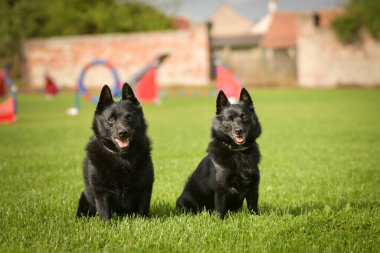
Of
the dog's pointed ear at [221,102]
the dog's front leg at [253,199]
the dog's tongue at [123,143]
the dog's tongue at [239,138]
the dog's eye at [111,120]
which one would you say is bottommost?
the dog's front leg at [253,199]

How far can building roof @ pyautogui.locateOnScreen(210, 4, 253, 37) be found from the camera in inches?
3319

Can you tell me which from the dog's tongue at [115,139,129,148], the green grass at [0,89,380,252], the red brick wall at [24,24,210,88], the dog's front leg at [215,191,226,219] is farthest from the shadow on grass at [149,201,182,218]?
the red brick wall at [24,24,210,88]

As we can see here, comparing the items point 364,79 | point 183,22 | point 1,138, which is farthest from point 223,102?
point 183,22

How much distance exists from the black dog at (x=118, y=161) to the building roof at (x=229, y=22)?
3217 inches

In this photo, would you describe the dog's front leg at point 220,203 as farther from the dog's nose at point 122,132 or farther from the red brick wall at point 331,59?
the red brick wall at point 331,59

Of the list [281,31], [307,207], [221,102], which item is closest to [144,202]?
[221,102]

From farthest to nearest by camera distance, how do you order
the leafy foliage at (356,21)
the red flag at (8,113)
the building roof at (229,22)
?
the building roof at (229,22), the leafy foliage at (356,21), the red flag at (8,113)

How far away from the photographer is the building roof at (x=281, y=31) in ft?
191

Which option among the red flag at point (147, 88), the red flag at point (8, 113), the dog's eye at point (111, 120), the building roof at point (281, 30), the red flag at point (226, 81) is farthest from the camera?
the building roof at point (281, 30)

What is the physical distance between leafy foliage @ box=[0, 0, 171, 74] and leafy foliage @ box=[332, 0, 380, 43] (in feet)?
67.8

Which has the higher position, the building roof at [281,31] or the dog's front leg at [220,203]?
the building roof at [281,31]

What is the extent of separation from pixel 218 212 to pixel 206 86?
30.0m

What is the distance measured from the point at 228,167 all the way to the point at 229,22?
272ft

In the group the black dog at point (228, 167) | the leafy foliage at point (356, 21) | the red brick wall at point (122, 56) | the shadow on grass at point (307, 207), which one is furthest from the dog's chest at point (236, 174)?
the red brick wall at point (122, 56)
